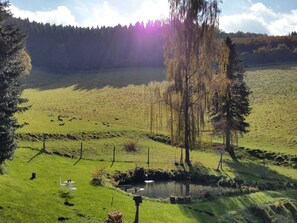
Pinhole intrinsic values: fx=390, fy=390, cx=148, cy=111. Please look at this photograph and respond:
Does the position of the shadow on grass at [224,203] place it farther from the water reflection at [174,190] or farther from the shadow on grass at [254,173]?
the water reflection at [174,190]

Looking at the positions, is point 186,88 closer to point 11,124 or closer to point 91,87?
point 11,124

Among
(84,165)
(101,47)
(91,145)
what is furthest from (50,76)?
(84,165)

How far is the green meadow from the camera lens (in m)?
24.8

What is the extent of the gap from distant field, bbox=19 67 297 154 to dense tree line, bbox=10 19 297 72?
42.9 ft

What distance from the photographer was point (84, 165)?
38750mm

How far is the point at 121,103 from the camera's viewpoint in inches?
3418

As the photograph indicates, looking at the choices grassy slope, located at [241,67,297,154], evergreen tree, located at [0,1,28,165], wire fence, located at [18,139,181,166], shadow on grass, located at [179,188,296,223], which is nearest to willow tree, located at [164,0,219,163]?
wire fence, located at [18,139,181,166]

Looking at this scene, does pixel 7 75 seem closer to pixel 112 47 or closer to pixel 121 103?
pixel 121 103

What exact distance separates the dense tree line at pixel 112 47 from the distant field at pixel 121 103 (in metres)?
13.1

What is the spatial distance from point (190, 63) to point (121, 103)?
47746 mm

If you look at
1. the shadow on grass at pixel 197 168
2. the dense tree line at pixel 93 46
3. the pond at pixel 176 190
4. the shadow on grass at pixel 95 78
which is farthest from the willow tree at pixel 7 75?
the dense tree line at pixel 93 46

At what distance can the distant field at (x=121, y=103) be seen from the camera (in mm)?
59188

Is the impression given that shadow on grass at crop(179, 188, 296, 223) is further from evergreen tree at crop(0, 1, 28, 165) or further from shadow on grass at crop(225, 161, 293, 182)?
evergreen tree at crop(0, 1, 28, 165)

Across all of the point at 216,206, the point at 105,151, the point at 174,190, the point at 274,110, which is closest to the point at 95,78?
the point at 274,110
